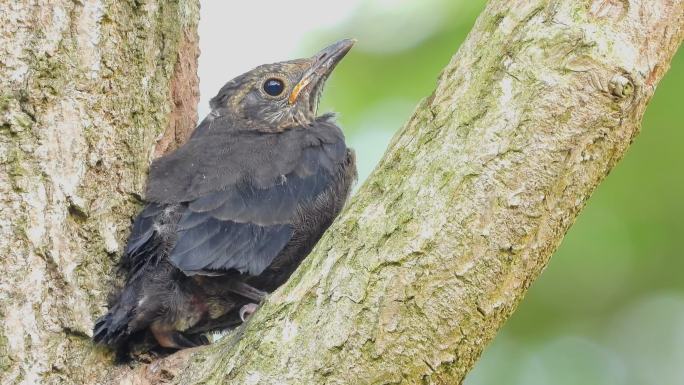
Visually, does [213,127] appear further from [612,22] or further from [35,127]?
[612,22]

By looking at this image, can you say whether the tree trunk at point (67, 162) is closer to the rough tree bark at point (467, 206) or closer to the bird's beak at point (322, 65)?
the rough tree bark at point (467, 206)

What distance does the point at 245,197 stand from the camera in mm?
3797

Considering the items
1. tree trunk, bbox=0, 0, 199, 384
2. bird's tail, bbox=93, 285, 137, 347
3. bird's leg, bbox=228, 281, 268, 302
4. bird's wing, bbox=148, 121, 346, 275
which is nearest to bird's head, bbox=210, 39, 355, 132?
bird's wing, bbox=148, 121, 346, 275

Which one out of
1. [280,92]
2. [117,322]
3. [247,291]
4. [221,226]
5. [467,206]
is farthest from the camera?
[280,92]

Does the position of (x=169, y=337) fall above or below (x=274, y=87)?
below

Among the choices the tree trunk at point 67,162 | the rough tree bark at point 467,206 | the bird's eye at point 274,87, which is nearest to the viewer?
the rough tree bark at point 467,206

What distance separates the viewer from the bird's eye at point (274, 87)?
4.96 meters

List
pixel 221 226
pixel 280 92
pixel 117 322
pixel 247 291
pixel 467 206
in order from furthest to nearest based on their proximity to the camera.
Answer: pixel 280 92, pixel 247 291, pixel 221 226, pixel 117 322, pixel 467 206

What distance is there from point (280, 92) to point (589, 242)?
2.28m

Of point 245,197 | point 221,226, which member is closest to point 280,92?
point 245,197

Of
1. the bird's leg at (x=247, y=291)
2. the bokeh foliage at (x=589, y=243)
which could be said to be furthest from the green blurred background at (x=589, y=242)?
the bird's leg at (x=247, y=291)

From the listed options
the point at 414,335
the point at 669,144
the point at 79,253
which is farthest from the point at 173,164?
the point at 669,144

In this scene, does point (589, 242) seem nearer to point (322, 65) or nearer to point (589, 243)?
point (589, 243)

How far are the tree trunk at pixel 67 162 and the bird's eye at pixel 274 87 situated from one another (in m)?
1.11
